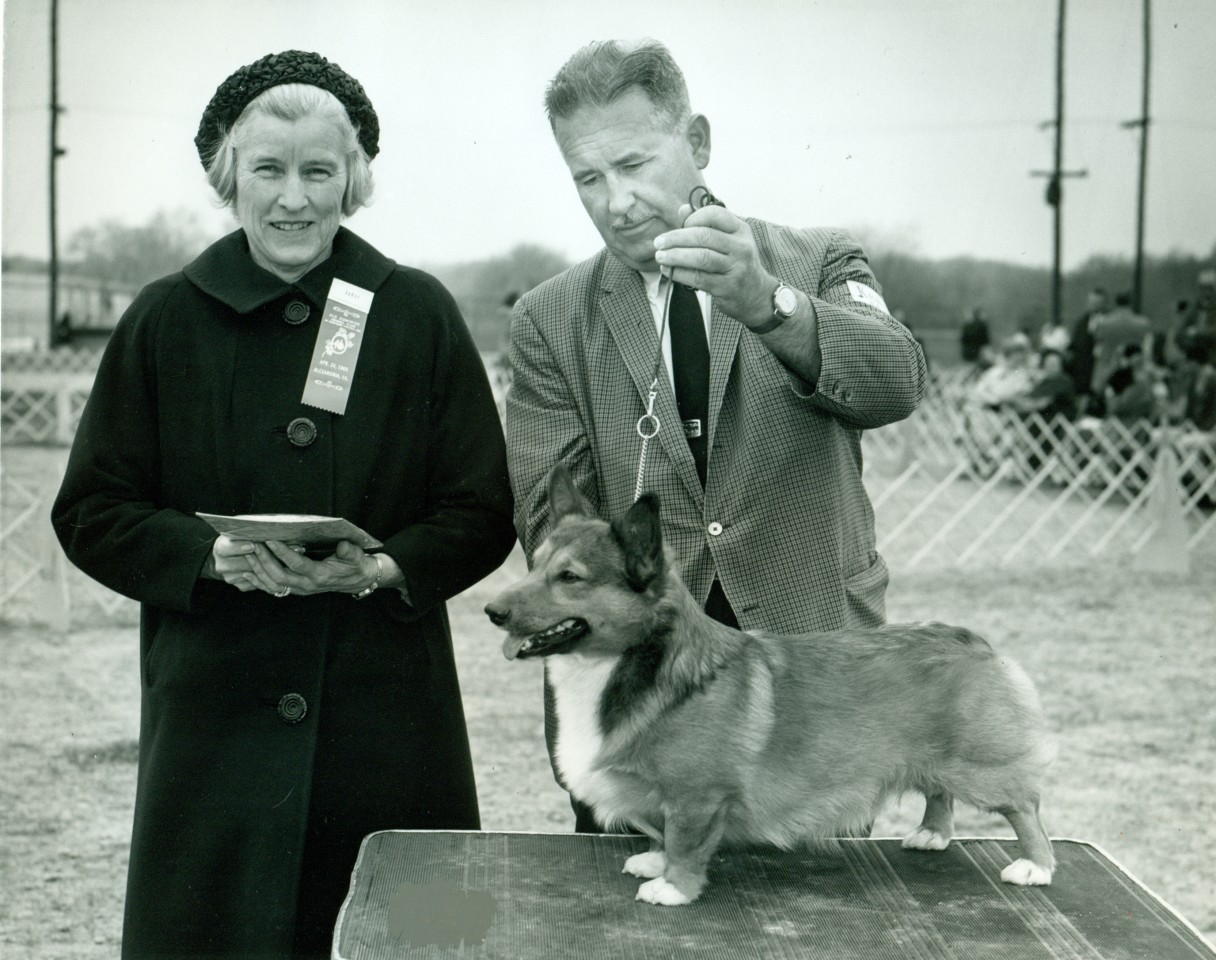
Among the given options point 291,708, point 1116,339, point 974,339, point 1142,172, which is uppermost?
point 1142,172

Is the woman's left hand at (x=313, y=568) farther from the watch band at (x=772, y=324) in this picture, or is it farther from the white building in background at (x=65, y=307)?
the white building in background at (x=65, y=307)

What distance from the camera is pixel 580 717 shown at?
2297 millimetres

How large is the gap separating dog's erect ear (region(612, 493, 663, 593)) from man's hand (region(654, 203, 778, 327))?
0.38 meters

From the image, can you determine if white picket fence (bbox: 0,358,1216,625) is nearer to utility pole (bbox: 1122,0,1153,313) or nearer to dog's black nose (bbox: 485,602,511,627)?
utility pole (bbox: 1122,0,1153,313)

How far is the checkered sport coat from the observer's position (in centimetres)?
246

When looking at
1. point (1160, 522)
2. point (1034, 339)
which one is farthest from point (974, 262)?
point (1160, 522)

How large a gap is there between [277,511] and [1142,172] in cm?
1083

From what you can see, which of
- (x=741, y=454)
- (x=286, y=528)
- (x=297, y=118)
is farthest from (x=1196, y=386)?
(x=286, y=528)

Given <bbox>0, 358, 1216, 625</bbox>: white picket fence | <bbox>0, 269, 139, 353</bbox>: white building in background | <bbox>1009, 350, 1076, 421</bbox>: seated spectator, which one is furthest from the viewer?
<bbox>1009, 350, 1076, 421</bbox>: seated spectator

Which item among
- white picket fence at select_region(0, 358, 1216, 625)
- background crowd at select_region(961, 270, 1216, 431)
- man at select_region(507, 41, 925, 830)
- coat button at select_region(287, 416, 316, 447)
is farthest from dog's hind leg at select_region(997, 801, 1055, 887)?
background crowd at select_region(961, 270, 1216, 431)

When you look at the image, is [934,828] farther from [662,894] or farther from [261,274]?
[261,274]

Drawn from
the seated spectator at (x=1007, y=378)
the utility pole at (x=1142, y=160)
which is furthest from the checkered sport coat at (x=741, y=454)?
the seated spectator at (x=1007, y=378)

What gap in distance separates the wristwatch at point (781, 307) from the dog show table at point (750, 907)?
1046 millimetres

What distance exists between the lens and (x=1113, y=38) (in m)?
8.70
